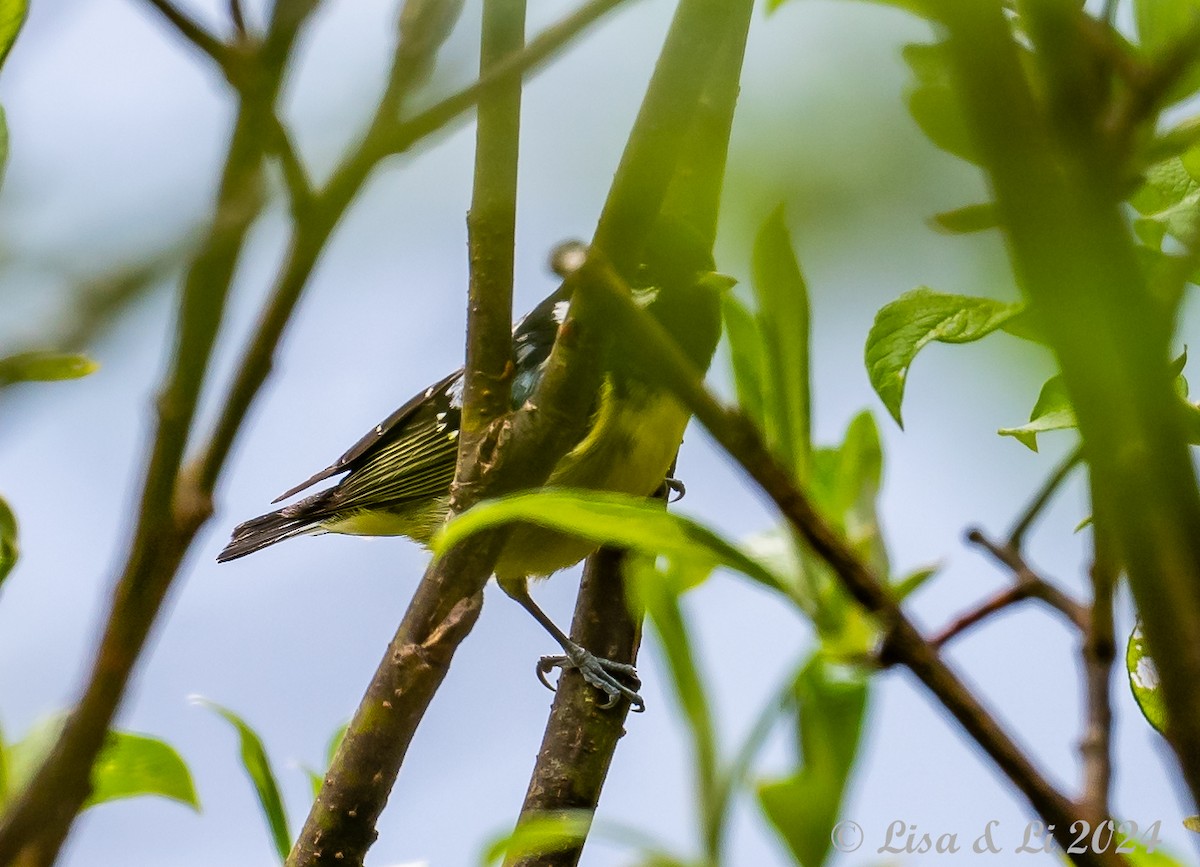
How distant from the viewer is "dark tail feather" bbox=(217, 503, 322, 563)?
3.30 m

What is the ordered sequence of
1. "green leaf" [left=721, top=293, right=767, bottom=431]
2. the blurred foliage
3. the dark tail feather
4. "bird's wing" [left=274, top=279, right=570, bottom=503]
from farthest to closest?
1. the dark tail feather
2. "bird's wing" [left=274, top=279, right=570, bottom=503]
3. the blurred foliage
4. "green leaf" [left=721, top=293, right=767, bottom=431]

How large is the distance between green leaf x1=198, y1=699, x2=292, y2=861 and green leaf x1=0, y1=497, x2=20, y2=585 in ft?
1.20

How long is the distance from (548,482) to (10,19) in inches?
57.5

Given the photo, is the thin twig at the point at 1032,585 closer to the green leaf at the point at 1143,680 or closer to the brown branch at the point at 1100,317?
the brown branch at the point at 1100,317

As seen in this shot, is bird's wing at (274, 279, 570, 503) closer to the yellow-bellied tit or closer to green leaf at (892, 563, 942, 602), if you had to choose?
the yellow-bellied tit

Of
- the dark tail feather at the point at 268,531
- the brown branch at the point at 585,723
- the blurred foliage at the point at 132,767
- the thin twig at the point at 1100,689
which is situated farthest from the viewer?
the dark tail feather at the point at 268,531

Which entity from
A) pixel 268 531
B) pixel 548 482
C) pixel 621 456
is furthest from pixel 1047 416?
pixel 268 531

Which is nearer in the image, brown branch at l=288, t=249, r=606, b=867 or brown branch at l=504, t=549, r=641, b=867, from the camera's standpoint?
brown branch at l=288, t=249, r=606, b=867

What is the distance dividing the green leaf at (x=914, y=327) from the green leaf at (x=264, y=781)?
28.9 inches

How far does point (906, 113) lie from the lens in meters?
0.68

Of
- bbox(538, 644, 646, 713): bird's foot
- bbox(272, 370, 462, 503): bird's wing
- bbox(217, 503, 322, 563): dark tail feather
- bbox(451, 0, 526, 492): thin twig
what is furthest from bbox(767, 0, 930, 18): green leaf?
bbox(217, 503, 322, 563): dark tail feather

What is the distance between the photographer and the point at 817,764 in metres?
0.57

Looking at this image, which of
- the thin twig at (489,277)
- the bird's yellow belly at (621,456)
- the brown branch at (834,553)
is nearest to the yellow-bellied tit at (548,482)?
the bird's yellow belly at (621,456)

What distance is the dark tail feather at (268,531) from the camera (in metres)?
3.30
